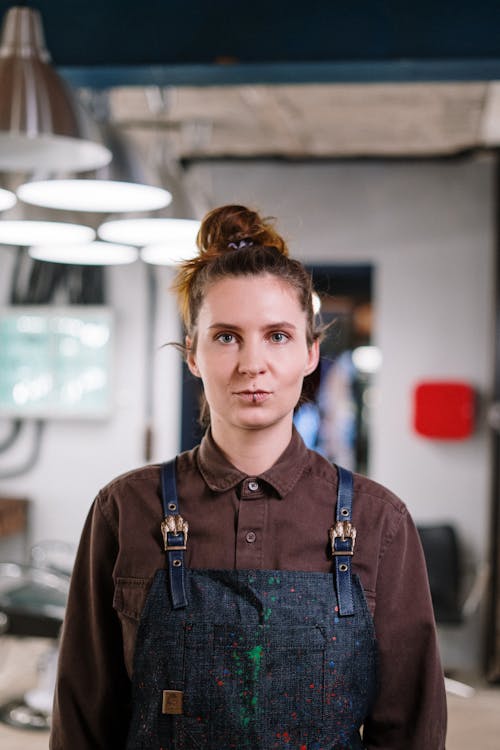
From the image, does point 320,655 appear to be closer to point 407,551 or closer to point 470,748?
point 407,551

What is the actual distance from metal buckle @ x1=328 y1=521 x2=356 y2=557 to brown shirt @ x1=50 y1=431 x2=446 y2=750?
0.7 inches

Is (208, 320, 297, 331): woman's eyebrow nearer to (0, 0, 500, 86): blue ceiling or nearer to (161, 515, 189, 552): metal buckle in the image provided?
(161, 515, 189, 552): metal buckle

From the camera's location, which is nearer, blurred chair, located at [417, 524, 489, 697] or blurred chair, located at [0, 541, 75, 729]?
blurred chair, located at [0, 541, 75, 729]

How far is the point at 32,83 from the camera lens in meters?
2.41

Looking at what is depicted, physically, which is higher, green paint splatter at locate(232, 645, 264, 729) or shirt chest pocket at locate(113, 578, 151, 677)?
shirt chest pocket at locate(113, 578, 151, 677)

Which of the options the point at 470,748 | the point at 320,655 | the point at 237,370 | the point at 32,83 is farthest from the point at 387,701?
the point at 470,748

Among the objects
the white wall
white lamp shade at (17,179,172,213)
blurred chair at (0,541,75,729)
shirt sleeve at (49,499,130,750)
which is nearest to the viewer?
shirt sleeve at (49,499,130,750)

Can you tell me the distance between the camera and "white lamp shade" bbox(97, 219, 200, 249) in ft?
9.79

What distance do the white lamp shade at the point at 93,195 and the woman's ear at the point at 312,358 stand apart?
121 cm

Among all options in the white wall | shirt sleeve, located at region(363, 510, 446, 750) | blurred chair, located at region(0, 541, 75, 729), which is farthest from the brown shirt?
the white wall

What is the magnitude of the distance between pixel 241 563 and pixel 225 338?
1.15ft

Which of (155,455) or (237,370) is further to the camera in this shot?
(155,455)

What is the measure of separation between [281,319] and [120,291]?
4.74 m

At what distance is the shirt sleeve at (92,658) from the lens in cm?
151
